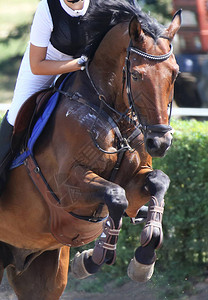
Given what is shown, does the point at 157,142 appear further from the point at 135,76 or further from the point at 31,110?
the point at 31,110

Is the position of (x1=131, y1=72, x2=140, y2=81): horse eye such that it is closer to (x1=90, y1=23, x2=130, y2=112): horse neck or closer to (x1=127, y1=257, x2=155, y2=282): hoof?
(x1=90, y1=23, x2=130, y2=112): horse neck

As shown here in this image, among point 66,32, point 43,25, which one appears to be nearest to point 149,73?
point 66,32

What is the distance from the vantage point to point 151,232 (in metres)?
3.84

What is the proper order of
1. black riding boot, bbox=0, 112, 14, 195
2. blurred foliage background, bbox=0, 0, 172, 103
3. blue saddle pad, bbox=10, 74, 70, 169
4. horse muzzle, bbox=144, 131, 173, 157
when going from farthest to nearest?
blurred foliage background, bbox=0, 0, 172, 103 < black riding boot, bbox=0, 112, 14, 195 < blue saddle pad, bbox=10, 74, 70, 169 < horse muzzle, bbox=144, 131, 173, 157

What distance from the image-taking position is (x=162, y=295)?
6020 millimetres

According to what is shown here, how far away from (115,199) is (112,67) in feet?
3.02

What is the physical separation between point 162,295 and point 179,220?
76 cm

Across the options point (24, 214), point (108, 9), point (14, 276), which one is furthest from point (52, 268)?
point (108, 9)

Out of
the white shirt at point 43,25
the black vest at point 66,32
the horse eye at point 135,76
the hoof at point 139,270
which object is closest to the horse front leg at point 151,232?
the hoof at point 139,270

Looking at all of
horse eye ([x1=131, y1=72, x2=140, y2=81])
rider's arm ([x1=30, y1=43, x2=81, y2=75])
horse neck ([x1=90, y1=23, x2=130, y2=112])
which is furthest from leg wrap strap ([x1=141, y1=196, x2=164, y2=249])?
rider's arm ([x1=30, y1=43, x2=81, y2=75])

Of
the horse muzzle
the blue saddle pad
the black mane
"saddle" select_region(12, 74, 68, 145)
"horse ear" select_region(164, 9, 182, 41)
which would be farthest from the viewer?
"saddle" select_region(12, 74, 68, 145)

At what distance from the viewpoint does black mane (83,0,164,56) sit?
13.5 feet

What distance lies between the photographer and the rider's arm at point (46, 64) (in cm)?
413

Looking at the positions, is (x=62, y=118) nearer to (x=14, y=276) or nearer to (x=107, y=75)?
(x=107, y=75)
